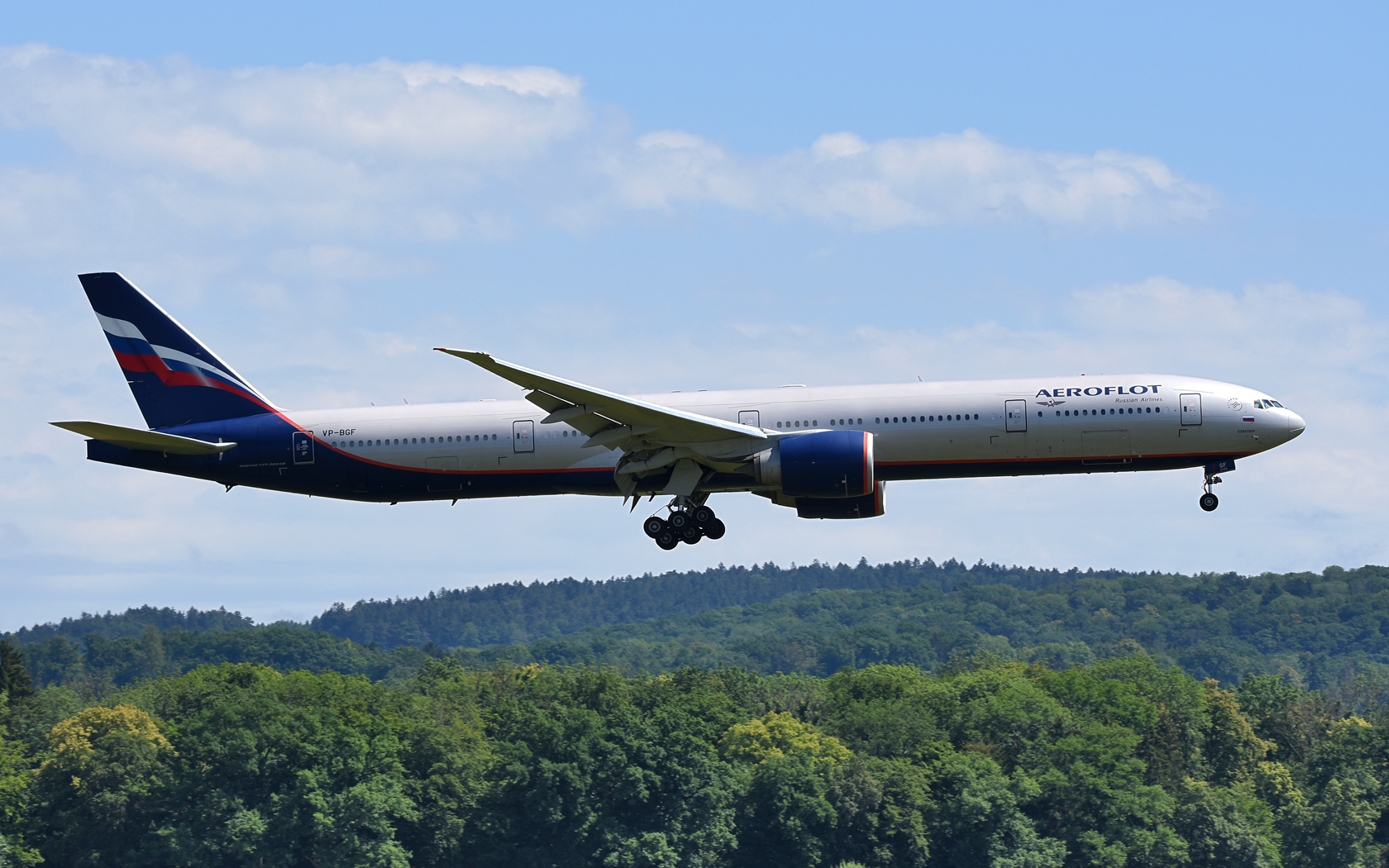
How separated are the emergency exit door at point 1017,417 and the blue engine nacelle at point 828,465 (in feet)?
13.9

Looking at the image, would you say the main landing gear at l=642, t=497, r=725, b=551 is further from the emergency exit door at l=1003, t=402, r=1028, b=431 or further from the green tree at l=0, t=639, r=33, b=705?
the green tree at l=0, t=639, r=33, b=705

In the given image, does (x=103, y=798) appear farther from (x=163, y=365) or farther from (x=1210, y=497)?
(x=1210, y=497)

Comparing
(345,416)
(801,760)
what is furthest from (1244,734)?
(345,416)

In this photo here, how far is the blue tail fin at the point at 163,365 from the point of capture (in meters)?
54.6

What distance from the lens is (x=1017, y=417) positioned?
156ft

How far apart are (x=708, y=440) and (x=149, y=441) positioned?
18960 millimetres

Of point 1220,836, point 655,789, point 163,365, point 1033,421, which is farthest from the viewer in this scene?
point 655,789

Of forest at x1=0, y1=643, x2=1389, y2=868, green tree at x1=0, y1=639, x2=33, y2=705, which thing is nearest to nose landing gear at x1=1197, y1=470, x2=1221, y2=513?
forest at x1=0, y1=643, x2=1389, y2=868

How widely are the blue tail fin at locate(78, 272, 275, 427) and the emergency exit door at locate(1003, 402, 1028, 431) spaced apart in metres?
24.9

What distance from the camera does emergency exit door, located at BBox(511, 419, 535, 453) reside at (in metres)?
50.4

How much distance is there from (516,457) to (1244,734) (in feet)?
321

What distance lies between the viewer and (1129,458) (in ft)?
158

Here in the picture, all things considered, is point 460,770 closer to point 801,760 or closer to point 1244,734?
point 801,760

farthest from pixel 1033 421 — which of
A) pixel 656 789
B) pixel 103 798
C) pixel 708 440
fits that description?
pixel 103 798
